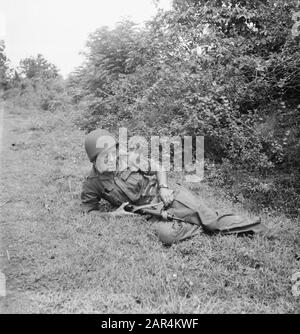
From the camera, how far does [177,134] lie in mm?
7289

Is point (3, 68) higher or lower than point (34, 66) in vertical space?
lower

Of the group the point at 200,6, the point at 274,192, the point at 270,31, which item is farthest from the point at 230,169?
the point at 200,6

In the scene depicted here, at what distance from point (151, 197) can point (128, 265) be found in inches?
48.6

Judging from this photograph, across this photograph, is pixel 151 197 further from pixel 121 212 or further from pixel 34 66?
pixel 34 66

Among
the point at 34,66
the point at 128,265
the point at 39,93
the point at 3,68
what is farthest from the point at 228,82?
the point at 34,66

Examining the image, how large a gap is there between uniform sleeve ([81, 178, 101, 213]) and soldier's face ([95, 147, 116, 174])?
236 mm

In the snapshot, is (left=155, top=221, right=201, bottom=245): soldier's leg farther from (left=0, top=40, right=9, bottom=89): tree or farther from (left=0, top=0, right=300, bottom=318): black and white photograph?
(left=0, top=40, right=9, bottom=89): tree

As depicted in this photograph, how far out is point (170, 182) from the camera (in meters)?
6.21

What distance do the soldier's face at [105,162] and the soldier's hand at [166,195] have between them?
729 millimetres

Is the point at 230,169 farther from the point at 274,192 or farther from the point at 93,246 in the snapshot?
the point at 93,246

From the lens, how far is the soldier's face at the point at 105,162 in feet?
15.6

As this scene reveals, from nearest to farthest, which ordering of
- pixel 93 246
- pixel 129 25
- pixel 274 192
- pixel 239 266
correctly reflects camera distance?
pixel 239 266 < pixel 93 246 < pixel 274 192 < pixel 129 25

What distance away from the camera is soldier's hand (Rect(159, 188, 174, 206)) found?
461 cm

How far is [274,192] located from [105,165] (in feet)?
9.72
